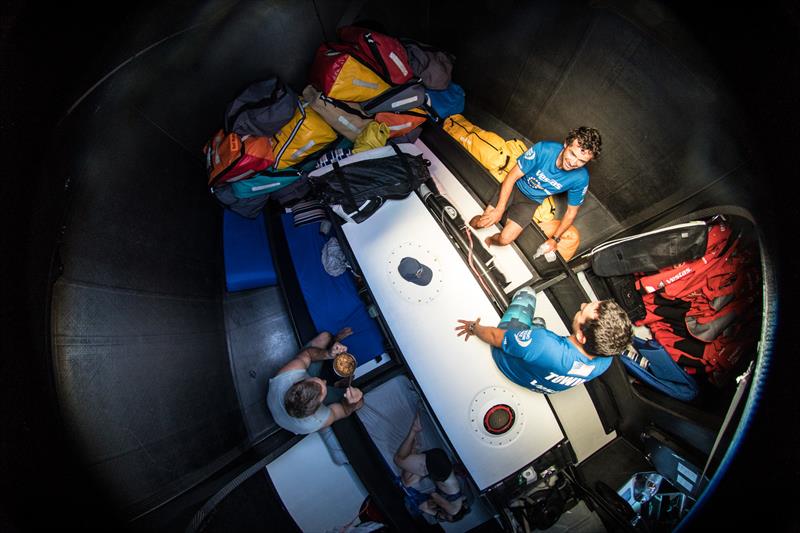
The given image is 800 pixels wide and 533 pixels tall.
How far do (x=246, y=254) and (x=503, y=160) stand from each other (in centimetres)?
236

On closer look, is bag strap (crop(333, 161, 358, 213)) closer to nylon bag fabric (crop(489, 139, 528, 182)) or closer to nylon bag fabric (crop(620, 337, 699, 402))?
nylon bag fabric (crop(489, 139, 528, 182))

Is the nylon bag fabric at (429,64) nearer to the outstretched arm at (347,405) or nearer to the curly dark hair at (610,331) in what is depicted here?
the curly dark hair at (610,331)

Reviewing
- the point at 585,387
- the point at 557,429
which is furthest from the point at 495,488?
the point at 585,387

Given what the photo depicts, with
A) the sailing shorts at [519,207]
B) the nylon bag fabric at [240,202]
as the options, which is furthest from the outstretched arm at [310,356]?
the sailing shorts at [519,207]

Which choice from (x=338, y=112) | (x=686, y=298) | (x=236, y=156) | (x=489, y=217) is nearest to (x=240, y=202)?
(x=236, y=156)

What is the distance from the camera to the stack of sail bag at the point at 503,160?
261cm

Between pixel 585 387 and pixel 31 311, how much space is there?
10.7ft

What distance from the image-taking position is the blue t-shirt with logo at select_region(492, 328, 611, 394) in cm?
183

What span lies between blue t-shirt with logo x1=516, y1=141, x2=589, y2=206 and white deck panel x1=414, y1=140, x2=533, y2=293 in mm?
445

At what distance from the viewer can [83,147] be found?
6.52 ft

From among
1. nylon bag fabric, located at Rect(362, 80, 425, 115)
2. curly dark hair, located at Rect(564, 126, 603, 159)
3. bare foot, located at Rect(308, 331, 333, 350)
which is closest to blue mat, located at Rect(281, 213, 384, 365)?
bare foot, located at Rect(308, 331, 333, 350)

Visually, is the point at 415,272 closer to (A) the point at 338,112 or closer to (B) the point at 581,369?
(B) the point at 581,369

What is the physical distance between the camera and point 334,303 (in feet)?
8.84

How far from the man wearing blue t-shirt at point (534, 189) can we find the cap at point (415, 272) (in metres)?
0.63
